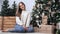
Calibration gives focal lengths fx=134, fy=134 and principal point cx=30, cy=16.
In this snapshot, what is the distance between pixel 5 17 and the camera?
2.50 metres

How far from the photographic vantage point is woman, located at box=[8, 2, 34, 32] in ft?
8.15

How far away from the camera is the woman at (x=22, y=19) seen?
248cm

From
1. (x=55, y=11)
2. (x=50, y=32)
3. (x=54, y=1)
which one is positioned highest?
(x=54, y=1)

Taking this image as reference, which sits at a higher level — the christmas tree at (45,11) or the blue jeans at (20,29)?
the christmas tree at (45,11)

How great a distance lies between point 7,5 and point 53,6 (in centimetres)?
86

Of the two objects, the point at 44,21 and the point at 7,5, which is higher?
the point at 7,5

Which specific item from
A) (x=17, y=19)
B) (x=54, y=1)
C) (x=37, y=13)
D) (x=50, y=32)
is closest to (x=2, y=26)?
(x=17, y=19)

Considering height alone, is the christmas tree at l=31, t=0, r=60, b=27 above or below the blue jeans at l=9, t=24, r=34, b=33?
above

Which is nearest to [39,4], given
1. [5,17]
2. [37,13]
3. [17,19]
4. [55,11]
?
[37,13]

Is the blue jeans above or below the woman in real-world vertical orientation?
below

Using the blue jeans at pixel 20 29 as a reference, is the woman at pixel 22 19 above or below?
above

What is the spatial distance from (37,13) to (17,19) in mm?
390

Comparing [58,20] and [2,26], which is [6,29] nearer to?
[2,26]

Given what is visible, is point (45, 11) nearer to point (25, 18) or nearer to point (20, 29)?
point (25, 18)
